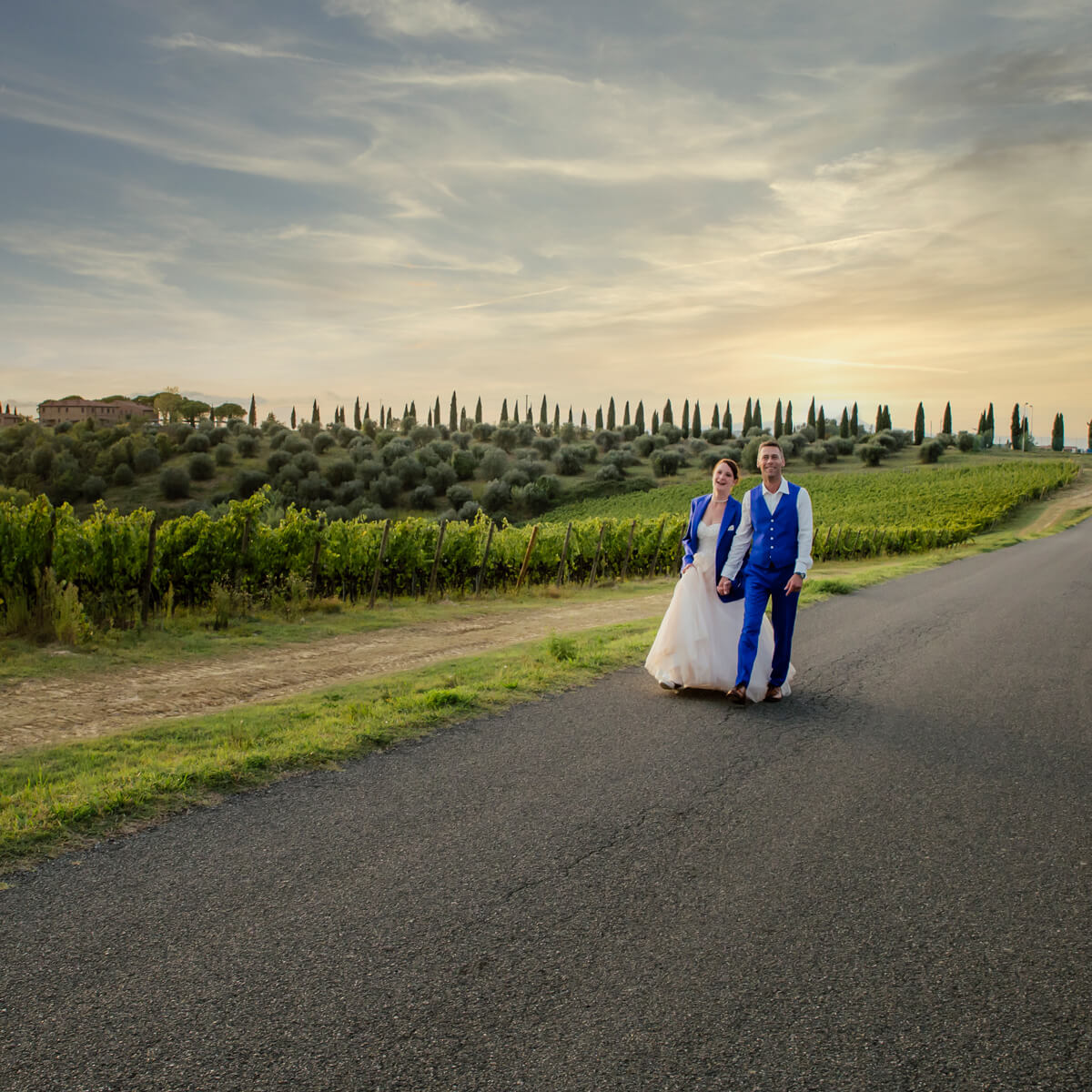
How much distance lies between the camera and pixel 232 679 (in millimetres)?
9336

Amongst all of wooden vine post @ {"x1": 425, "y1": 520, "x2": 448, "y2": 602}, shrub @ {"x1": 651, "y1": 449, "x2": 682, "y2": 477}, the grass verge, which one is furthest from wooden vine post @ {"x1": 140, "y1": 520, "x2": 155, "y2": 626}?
shrub @ {"x1": 651, "y1": 449, "x2": 682, "y2": 477}

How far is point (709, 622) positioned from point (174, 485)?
72.5 metres

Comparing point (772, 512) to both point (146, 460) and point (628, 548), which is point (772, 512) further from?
point (146, 460)

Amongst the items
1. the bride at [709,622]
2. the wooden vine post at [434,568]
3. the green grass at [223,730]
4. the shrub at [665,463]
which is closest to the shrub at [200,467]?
the shrub at [665,463]

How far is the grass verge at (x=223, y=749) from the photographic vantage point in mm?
4301

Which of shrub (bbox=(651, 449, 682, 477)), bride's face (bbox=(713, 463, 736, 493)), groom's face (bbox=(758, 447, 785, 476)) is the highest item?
shrub (bbox=(651, 449, 682, 477))

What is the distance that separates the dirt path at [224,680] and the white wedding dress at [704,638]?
150 inches

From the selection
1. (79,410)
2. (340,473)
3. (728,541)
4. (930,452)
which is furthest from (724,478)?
(79,410)

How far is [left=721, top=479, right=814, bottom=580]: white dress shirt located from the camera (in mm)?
7031

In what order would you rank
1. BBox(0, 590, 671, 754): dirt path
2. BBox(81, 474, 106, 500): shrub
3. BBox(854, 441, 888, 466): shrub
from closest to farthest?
BBox(0, 590, 671, 754): dirt path < BBox(81, 474, 106, 500): shrub < BBox(854, 441, 888, 466): shrub

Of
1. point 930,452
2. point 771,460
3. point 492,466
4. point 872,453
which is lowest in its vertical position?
point 771,460

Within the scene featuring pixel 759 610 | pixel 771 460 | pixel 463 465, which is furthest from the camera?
pixel 463 465

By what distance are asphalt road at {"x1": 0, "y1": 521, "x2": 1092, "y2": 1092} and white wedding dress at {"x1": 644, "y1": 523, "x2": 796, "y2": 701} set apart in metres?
1.41

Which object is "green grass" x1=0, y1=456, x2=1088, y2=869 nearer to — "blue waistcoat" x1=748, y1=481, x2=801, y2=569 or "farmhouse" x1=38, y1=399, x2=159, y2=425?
"blue waistcoat" x1=748, y1=481, x2=801, y2=569
